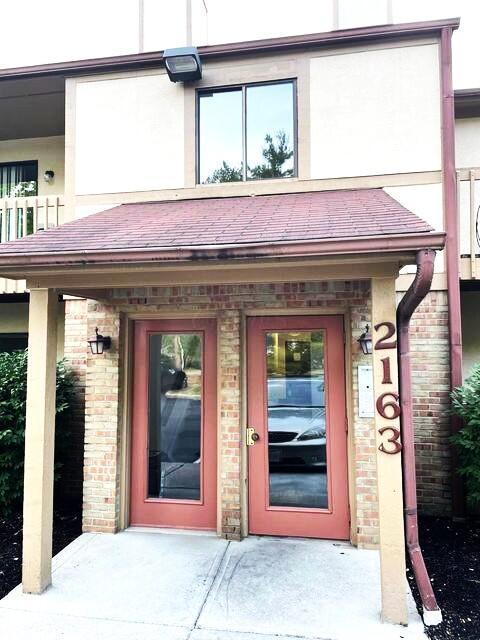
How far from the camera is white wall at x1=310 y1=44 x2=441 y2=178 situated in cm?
523

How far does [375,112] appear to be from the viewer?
5324 millimetres

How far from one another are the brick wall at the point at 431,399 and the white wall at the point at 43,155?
250 inches

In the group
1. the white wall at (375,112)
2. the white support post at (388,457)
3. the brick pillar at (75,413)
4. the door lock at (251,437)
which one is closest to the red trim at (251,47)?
the white wall at (375,112)

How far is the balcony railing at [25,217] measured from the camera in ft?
20.9

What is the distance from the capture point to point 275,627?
10.7 ft

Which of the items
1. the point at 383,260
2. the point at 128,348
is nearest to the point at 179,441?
the point at 128,348

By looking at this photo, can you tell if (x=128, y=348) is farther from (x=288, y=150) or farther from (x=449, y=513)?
(x=449, y=513)

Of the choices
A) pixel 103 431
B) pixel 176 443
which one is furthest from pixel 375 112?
pixel 103 431

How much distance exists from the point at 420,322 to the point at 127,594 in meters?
4.07

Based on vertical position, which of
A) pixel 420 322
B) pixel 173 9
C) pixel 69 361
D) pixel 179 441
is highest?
A: pixel 173 9

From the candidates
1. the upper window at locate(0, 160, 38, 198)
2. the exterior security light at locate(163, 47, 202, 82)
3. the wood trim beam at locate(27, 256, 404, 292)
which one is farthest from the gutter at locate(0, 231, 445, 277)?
the upper window at locate(0, 160, 38, 198)

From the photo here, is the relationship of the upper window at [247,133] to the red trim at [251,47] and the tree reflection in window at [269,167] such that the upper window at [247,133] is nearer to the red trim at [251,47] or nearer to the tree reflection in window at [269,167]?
the tree reflection in window at [269,167]

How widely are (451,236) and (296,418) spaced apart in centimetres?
274

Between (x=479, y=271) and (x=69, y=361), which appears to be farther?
(x=69, y=361)
